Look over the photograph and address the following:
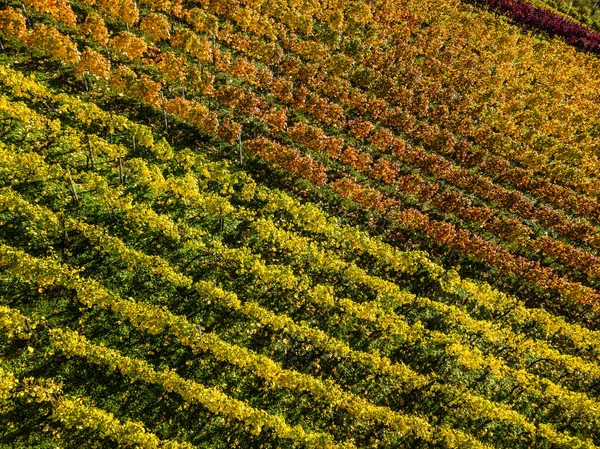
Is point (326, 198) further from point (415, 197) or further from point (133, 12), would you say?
point (133, 12)

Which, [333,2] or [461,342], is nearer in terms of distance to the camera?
[461,342]

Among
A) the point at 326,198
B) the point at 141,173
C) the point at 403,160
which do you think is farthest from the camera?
the point at 403,160

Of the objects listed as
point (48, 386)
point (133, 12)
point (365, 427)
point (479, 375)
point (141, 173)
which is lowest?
point (48, 386)

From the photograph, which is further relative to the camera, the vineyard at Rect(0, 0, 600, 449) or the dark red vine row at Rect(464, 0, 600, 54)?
the dark red vine row at Rect(464, 0, 600, 54)

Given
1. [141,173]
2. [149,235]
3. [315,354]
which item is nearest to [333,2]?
[141,173]

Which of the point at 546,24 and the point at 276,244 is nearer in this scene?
the point at 276,244

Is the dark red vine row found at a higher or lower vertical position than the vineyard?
higher

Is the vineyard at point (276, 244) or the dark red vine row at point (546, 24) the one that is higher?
the dark red vine row at point (546, 24)

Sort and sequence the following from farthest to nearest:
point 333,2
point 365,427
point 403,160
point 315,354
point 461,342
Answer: point 333,2 → point 403,160 → point 461,342 → point 315,354 → point 365,427
